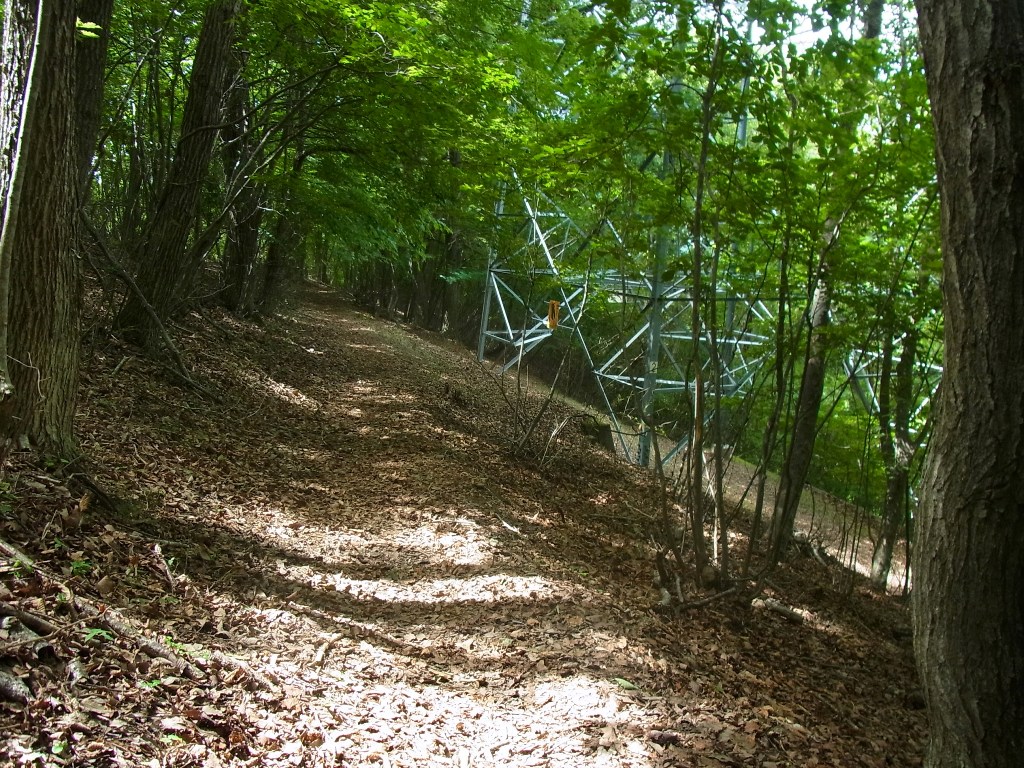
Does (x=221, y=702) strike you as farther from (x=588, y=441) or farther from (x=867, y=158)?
(x=588, y=441)

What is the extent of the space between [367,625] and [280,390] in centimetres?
555

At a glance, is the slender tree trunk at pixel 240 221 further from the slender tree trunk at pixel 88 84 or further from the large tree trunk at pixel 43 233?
the large tree trunk at pixel 43 233

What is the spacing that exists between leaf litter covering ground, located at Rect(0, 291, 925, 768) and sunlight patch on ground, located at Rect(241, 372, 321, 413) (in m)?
0.70

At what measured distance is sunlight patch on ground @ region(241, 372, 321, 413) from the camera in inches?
348

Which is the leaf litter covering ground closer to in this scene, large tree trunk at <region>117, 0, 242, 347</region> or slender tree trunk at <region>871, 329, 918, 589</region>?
large tree trunk at <region>117, 0, 242, 347</region>

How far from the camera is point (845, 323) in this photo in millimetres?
6180

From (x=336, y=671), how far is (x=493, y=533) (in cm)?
255

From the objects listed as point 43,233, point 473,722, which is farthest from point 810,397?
point 43,233

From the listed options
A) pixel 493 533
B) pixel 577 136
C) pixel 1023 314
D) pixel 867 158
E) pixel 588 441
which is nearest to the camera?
pixel 1023 314

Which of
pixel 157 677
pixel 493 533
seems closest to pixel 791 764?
pixel 157 677

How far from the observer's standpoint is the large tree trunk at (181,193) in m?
7.40

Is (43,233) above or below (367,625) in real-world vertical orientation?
above

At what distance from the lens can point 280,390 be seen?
9125mm

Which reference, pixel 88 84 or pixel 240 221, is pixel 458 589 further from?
pixel 240 221
